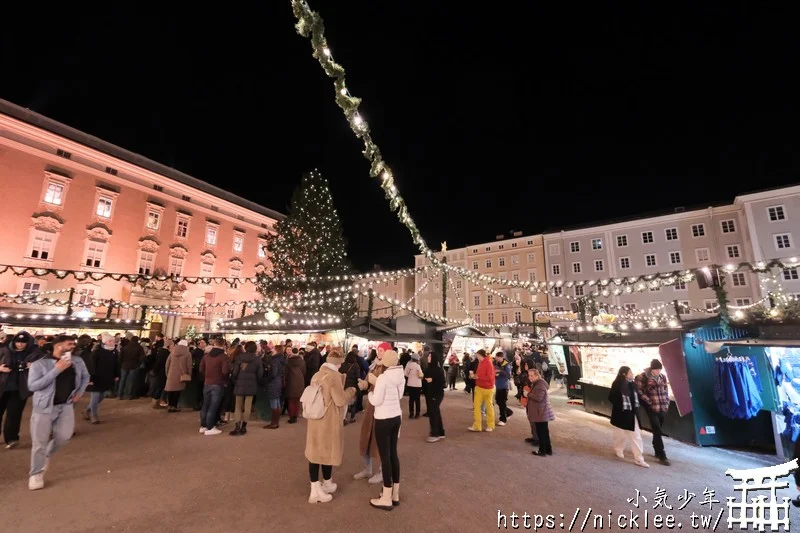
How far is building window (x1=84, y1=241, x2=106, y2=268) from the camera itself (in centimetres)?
2658

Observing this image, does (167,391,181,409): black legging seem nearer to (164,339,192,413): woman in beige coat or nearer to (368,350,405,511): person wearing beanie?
(164,339,192,413): woman in beige coat

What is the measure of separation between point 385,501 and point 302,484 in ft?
4.55

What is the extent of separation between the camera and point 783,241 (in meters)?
29.0

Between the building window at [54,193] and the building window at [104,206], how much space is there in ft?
7.14

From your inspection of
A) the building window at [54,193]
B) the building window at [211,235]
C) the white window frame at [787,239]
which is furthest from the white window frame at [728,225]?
the building window at [54,193]

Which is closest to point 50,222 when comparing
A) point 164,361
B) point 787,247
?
point 164,361

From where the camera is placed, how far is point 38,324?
16.8 meters

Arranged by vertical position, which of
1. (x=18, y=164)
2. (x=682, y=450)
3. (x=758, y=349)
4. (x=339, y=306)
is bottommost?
(x=682, y=450)

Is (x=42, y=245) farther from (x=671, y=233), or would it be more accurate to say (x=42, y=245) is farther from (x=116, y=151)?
(x=671, y=233)

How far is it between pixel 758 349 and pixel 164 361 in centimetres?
1523

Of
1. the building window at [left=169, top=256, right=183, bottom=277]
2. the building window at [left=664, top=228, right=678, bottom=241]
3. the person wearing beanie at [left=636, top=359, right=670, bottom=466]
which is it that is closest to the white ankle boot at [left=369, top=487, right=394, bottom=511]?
the person wearing beanie at [left=636, top=359, right=670, bottom=466]

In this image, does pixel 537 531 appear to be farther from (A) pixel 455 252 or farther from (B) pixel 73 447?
(A) pixel 455 252

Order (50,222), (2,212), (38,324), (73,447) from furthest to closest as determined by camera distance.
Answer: (50,222), (2,212), (38,324), (73,447)

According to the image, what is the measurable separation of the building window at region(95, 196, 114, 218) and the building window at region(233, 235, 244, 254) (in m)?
10.8
